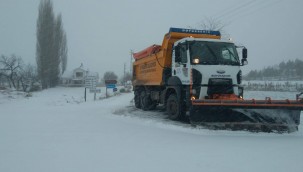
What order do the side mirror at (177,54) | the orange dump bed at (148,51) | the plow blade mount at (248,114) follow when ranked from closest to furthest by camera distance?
the plow blade mount at (248,114) → the side mirror at (177,54) → the orange dump bed at (148,51)

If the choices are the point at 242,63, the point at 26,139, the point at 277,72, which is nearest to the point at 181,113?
the point at 242,63

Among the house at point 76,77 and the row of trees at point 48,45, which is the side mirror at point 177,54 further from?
the house at point 76,77

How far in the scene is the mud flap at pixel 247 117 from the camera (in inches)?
371

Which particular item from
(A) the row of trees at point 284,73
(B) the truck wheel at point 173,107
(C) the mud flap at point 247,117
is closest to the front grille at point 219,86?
(C) the mud flap at point 247,117

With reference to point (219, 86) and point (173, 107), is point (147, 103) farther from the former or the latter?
point (219, 86)

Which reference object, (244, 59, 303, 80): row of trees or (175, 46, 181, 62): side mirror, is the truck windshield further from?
(244, 59, 303, 80): row of trees

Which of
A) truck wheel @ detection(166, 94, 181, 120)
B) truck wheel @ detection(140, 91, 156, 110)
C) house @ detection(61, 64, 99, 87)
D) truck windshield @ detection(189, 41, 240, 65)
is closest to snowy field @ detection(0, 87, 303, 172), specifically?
truck wheel @ detection(166, 94, 181, 120)

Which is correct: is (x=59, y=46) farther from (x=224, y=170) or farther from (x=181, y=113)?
(x=224, y=170)

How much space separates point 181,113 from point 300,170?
5923mm

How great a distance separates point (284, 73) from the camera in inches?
2840

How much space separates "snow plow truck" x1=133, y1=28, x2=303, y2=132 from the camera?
9445 mm

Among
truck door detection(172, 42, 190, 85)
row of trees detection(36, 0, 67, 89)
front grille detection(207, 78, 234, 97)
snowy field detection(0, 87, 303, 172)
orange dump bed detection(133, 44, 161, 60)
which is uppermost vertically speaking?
row of trees detection(36, 0, 67, 89)

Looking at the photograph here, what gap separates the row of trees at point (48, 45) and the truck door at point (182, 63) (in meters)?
47.8

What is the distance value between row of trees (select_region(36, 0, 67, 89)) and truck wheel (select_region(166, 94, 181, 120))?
47.4 meters
